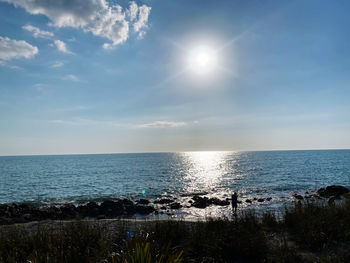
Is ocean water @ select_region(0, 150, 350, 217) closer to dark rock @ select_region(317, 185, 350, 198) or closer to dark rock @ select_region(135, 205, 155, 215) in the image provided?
dark rock @ select_region(135, 205, 155, 215)

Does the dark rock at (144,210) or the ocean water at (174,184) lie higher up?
the dark rock at (144,210)

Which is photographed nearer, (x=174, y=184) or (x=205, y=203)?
(x=205, y=203)

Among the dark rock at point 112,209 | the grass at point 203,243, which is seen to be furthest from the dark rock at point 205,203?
the grass at point 203,243

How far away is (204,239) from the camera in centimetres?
644

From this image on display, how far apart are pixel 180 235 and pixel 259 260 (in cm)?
262

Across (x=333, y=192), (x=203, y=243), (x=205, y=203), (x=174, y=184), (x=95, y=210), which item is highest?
(x=203, y=243)

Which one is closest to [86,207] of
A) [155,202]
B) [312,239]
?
[155,202]

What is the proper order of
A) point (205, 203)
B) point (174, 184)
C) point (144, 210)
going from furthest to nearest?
point (174, 184) < point (205, 203) < point (144, 210)

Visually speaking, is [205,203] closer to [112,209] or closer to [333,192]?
[112,209]

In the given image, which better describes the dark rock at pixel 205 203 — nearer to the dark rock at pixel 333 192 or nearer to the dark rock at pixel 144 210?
the dark rock at pixel 144 210

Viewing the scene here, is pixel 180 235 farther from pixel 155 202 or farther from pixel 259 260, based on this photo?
pixel 155 202

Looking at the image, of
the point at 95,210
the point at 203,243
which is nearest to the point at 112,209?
the point at 95,210

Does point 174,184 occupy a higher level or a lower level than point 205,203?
lower

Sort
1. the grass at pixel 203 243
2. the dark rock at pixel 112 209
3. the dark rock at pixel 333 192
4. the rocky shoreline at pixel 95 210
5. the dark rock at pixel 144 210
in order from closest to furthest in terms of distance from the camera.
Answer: the grass at pixel 203 243
the rocky shoreline at pixel 95 210
the dark rock at pixel 112 209
the dark rock at pixel 144 210
the dark rock at pixel 333 192
